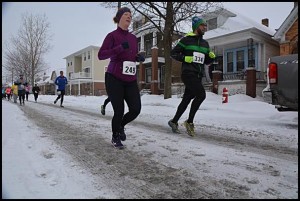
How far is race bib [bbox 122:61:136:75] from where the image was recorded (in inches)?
157

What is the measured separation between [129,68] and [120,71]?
0.47ft

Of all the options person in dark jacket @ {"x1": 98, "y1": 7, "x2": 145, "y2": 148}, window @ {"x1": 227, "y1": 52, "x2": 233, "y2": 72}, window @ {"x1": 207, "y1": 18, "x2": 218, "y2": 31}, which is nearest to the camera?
person in dark jacket @ {"x1": 98, "y1": 7, "x2": 145, "y2": 148}

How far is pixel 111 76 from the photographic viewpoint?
3967 millimetres

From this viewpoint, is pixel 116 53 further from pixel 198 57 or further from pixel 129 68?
pixel 198 57

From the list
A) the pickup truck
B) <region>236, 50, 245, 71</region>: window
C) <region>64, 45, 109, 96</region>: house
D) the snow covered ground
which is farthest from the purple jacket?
<region>64, 45, 109, 96</region>: house

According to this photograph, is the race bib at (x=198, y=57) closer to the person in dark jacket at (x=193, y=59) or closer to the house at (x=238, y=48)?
the person in dark jacket at (x=193, y=59)

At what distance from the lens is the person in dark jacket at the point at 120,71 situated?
3895 millimetres

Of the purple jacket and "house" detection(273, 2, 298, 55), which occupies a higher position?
"house" detection(273, 2, 298, 55)

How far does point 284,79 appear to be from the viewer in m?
5.05

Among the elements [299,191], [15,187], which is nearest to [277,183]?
[299,191]

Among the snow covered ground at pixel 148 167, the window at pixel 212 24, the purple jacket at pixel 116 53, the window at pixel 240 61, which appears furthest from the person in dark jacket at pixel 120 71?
the window at pixel 212 24

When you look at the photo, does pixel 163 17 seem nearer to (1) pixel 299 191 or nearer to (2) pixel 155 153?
(2) pixel 155 153

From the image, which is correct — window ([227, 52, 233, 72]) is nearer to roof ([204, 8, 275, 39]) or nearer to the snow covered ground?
roof ([204, 8, 275, 39])

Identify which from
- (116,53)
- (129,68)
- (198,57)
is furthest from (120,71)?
(198,57)
